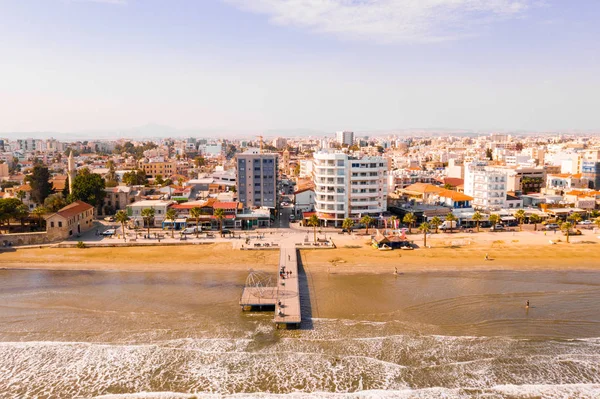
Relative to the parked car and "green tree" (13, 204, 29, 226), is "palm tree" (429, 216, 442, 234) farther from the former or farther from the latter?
"green tree" (13, 204, 29, 226)

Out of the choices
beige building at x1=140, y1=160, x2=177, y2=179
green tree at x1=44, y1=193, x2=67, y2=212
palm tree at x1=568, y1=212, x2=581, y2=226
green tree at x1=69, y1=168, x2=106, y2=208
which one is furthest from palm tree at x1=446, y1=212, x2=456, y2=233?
beige building at x1=140, y1=160, x2=177, y2=179

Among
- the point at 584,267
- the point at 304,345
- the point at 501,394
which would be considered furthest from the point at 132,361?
the point at 584,267

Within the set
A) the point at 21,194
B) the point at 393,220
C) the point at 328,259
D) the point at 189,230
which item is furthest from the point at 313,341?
the point at 21,194

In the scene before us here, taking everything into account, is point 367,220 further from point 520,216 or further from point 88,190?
point 88,190

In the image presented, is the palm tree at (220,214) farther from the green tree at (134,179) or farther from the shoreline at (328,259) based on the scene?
the green tree at (134,179)

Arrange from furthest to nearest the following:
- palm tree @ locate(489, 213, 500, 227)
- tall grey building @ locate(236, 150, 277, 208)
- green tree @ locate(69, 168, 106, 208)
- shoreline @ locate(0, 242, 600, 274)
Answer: tall grey building @ locate(236, 150, 277, 208) < green tree @ locate(69, 168, 106, 208) < palm tree @ locate(489, 213, 500, 227) < shoreline @ locate(0, 242, 600, 274)

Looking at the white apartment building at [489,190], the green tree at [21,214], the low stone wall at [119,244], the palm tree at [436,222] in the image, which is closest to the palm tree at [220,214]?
the low stone wall at [119,244]

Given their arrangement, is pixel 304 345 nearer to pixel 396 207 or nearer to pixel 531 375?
pixel 531 375

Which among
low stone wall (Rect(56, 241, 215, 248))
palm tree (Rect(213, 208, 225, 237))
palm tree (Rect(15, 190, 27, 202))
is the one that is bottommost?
low stone wall (Rect(56, 241, 215, 248))
